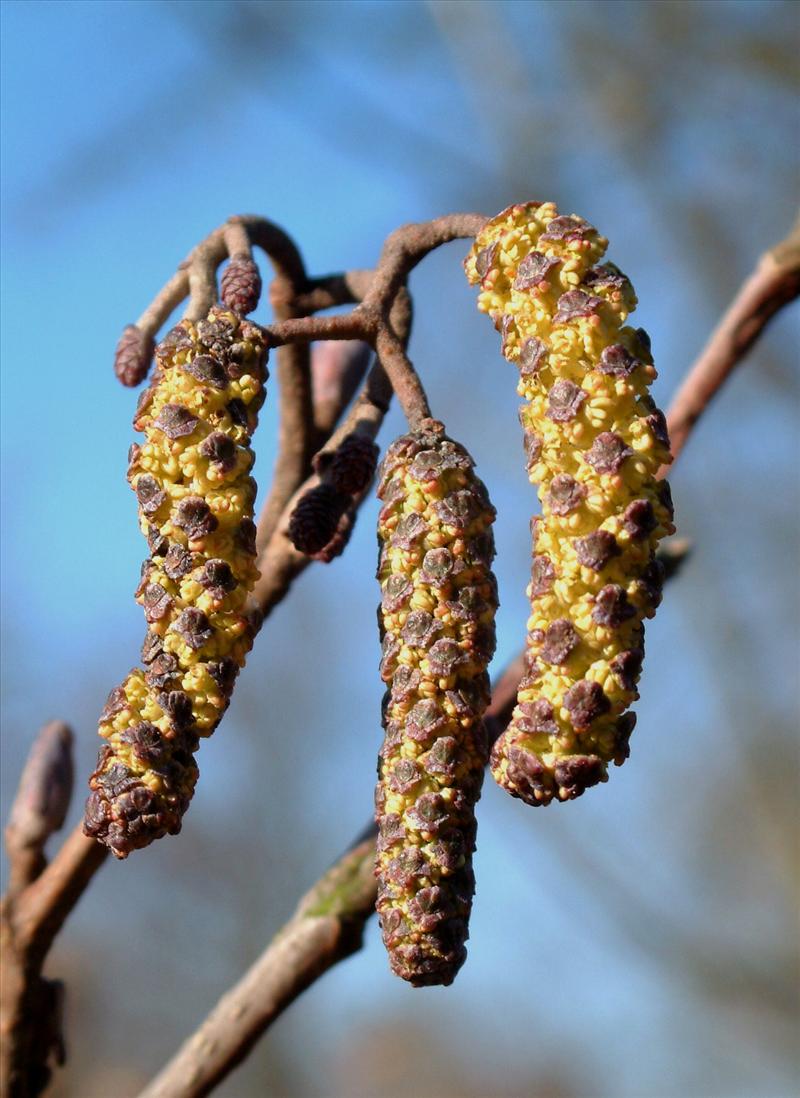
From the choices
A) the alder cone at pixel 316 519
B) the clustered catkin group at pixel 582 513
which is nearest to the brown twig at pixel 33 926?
the alder cone at pixel 316 519

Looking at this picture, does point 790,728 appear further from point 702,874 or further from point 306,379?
point 306,379

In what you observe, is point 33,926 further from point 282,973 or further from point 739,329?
point 739,329

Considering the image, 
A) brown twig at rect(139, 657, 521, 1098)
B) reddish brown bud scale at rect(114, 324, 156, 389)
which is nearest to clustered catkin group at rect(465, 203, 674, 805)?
reddish brown bud scale at rect(114, 324, 156, 389)

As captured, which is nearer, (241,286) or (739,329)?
(241,286)

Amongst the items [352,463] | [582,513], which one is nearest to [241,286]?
[352,463]

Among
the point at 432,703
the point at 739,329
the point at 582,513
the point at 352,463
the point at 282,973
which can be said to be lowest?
the point at 282,973

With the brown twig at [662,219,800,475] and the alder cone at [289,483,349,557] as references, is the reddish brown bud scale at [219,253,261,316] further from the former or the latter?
the brown twig at [662,219,800,475]
